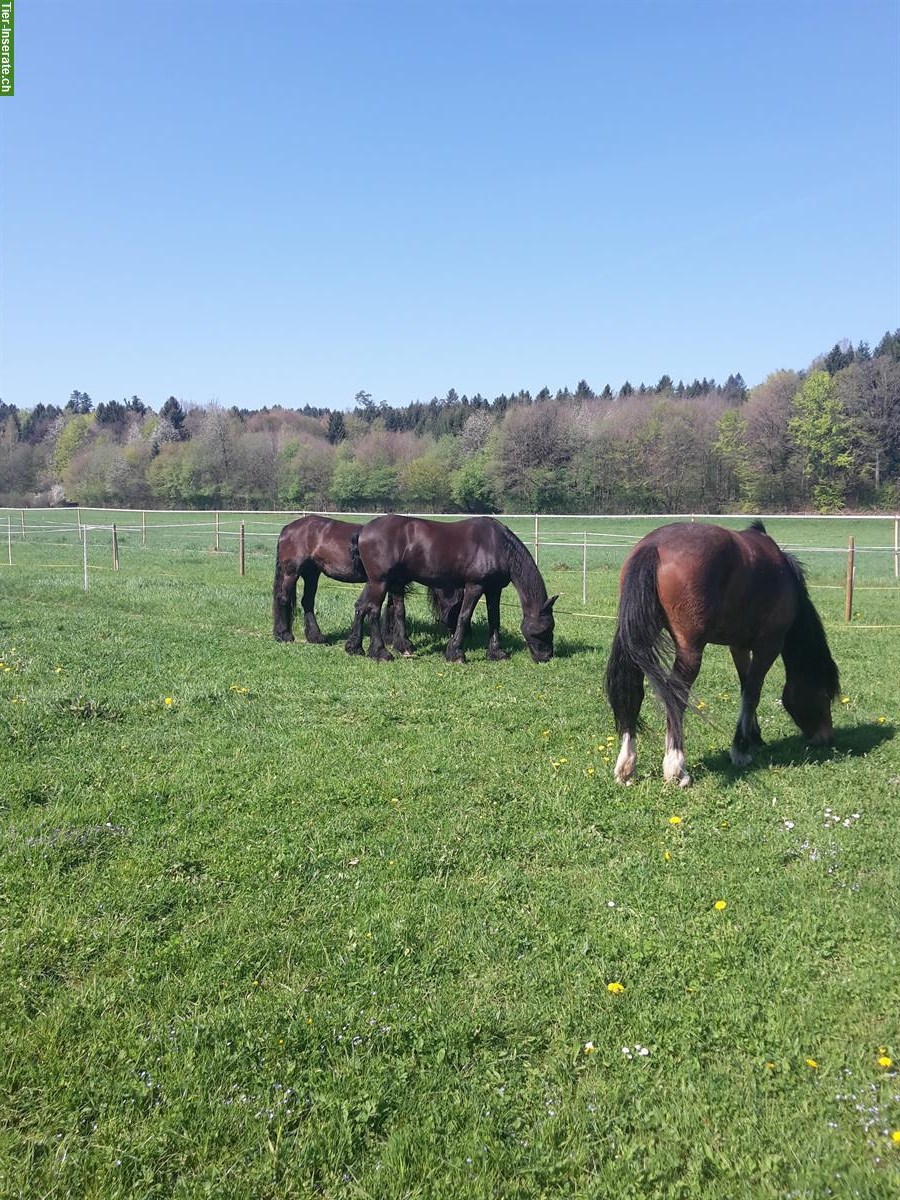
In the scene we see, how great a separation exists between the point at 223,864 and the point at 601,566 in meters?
23.5

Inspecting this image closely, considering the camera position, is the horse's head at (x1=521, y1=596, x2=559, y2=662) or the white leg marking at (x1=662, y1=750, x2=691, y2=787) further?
the horse's head at (x1=521, y1=596, x2=559, y2=662)

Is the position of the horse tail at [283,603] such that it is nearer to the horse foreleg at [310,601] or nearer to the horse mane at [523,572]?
the horse foreleg at [310,601]

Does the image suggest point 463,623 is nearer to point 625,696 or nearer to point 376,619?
point 376,619

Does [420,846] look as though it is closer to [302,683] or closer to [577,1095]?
[577,1095]

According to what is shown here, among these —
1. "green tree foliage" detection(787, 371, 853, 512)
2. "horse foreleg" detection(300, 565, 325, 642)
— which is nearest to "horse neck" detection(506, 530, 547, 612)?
"horse foreleg" detection(300, 565, 325, 642)

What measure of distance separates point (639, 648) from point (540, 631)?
451 cm

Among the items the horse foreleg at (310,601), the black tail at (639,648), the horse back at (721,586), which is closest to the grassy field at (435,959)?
the black tail at (639,648)

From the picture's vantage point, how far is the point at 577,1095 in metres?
2.84

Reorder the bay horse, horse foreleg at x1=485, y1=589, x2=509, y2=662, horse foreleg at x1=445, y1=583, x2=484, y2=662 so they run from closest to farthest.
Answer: horse foreleg at x1=445, y1=583, x2=484, y2=662, horse foreleg at x1=485, y1=589, x2=509, y2=662, the bay horse

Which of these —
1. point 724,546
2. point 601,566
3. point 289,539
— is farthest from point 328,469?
point 724,546

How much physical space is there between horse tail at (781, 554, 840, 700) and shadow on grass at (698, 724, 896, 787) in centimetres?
47

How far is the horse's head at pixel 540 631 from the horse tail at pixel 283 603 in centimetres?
369

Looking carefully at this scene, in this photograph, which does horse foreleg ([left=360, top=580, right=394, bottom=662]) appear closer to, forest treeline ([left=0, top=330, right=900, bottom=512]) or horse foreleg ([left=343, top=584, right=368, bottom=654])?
horse foreleg ([left=343, top=584, right=368, bottom=654])

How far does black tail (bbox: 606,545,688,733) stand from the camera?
19.1 ft
